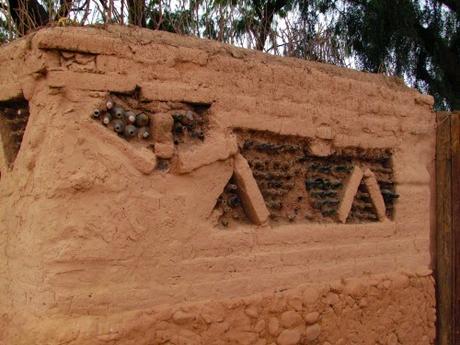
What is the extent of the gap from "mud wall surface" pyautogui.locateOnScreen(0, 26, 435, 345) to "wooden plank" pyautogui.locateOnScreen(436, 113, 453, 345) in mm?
557

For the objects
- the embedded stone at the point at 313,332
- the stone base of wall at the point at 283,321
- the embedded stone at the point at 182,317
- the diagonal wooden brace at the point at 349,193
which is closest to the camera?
the stone base of wall at the point at 283,321

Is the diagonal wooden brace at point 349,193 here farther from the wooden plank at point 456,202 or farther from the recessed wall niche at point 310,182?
the wooden plank at point 456,202

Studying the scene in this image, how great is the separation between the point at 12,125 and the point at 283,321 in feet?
6.05

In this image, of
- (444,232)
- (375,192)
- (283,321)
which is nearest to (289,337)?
(283,321)

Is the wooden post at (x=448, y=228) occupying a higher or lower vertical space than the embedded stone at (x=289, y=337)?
higher

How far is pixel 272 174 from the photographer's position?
3.69 m

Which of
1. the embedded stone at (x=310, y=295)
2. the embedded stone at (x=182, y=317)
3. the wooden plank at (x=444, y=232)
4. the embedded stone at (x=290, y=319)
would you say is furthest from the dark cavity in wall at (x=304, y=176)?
the embedded stone at (x=182, y=317)

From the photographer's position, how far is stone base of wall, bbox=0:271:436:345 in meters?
2.88

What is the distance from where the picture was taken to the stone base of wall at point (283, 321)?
288 cm

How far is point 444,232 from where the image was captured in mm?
4832

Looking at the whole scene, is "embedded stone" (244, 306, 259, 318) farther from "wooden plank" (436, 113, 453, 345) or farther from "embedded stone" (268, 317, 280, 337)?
"wooden plank" (436, 113, 453, 345)

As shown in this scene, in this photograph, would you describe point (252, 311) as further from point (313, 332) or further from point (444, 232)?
point (444, 232)

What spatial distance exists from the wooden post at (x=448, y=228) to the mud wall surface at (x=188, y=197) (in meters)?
0.56

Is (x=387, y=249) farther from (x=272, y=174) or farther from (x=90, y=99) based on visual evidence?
(x=90, y=99)
